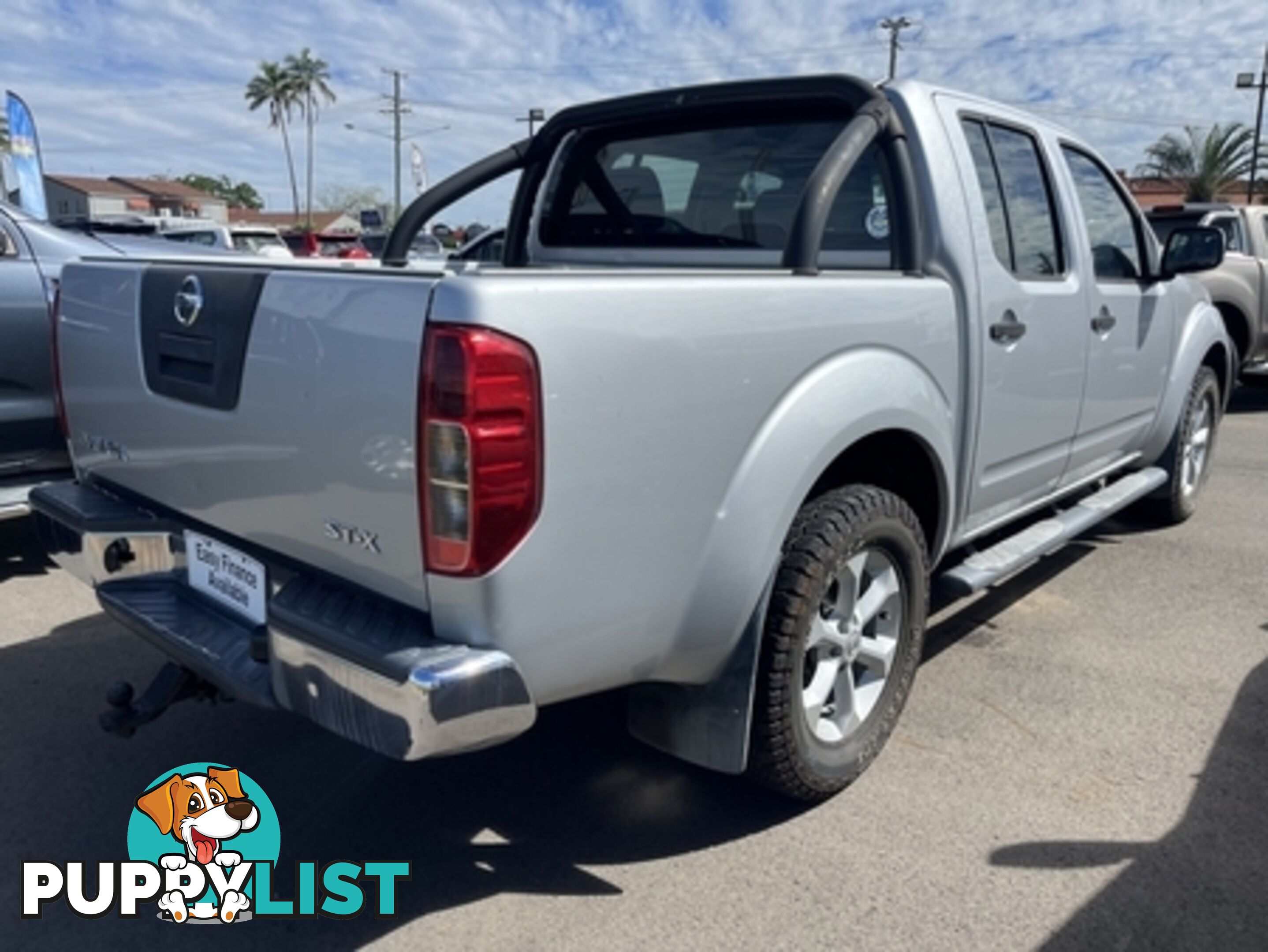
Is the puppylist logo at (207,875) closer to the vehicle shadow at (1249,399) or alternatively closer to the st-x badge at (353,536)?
the st-x badge at (353,536)

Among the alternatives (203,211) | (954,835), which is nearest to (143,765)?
(954,835)

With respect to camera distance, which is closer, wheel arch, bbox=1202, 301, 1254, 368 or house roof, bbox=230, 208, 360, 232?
wheel arch, bbox=1202, 301, 1254, 368

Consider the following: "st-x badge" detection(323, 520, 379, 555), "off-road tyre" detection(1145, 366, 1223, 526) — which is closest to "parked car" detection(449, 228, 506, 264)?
"off-road tyre" detection(1145, 366, 1223, 526)

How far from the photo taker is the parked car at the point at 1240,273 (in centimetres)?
917

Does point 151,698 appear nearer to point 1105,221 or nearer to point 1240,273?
point 1105,221

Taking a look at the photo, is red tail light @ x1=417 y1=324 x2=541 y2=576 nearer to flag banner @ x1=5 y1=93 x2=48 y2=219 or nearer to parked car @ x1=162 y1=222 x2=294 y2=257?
parked car @ x1=162 y1=222 x2=294 y2=257

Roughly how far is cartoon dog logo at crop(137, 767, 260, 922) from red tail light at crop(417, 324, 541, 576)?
1106mm

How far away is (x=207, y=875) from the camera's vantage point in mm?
2494

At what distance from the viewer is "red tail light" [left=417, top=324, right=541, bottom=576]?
6.15 feet

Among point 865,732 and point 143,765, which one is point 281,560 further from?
point 865,732

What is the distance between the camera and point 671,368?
2152 mm

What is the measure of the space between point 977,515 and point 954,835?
1.14m

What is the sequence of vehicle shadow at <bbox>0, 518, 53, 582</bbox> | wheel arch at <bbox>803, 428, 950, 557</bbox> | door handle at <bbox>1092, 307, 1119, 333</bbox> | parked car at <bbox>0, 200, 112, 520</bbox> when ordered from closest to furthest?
wheel arch at <bbox>803, 428, 950, 557</bbox>, door handle at <bbox>1092, 307, 1119, 333</bbox>, parked car at <bbox>0, 200, 112, 520</bbox>, vehicle shadow at <bbox>0, 518, 53, 582</bbox>

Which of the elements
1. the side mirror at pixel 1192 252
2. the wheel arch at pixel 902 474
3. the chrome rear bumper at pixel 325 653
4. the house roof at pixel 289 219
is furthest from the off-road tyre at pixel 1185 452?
the house roof at pixel 289 219
